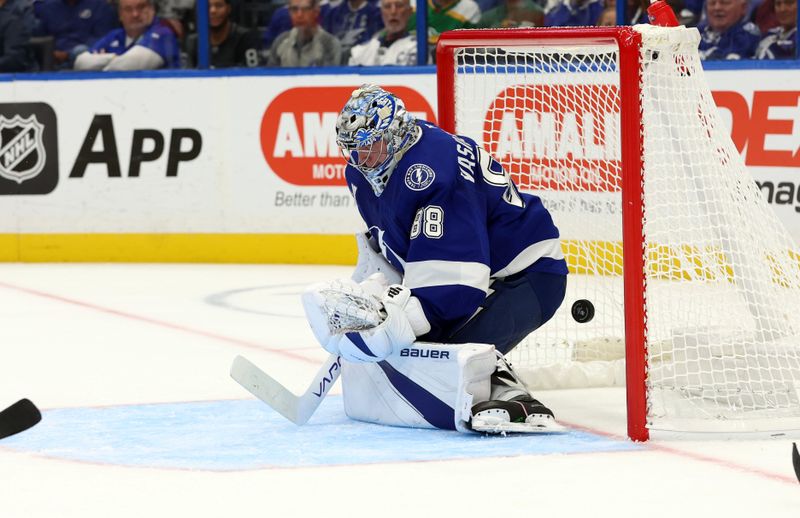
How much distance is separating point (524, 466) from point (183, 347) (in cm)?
205

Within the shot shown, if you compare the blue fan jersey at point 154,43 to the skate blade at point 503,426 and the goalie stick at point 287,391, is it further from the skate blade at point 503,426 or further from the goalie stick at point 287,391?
the skate blade at point 503,426

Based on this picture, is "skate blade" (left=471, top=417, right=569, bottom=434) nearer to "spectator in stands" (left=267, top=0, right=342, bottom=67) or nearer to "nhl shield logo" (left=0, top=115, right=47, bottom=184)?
"spectator in stands" (left=267, top=0, right=342, bottom=67)

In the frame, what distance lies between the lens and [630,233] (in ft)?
10.3

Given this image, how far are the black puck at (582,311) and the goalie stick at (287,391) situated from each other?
80 centimetres

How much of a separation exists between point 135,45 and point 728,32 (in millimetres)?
3049

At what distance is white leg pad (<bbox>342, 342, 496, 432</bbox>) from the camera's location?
321 centimetres

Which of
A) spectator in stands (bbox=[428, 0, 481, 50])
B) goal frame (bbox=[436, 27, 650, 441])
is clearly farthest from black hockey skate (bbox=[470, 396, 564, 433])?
spectator in stands (bbox=[428, 0, 481, 50])

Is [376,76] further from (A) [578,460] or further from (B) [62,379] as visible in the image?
(A) [578,460]

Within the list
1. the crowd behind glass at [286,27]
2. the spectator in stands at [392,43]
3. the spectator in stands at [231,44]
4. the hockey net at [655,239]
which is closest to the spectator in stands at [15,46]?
the crowd behind glass at [286,27]

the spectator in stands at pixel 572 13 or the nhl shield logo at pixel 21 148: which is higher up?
the spectator in stands at pixel 572 13

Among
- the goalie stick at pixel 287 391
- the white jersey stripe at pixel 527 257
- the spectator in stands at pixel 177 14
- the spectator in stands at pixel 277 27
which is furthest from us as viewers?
the spectator in stands at pixel 177 14

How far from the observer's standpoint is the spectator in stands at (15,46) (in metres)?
7.64

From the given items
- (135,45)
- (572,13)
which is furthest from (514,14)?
(135,45)

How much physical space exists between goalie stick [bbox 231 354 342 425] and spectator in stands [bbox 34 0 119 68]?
14.9 feet
